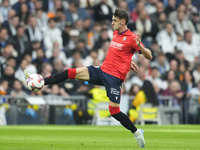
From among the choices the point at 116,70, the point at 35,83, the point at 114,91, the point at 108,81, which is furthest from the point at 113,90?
the point at 35,83

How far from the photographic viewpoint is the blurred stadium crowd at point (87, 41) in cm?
1681

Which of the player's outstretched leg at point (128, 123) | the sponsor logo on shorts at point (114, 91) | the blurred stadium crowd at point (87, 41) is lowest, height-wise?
the player's outstretched leg at point (128, 123)

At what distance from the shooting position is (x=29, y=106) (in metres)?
15.5

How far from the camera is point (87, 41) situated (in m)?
18.9

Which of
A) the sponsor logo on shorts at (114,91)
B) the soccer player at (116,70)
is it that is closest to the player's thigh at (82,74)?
the soccer player at (116,70)

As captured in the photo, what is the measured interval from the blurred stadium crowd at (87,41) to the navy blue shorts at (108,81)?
8.58 m

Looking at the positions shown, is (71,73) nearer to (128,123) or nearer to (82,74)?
(82,74)

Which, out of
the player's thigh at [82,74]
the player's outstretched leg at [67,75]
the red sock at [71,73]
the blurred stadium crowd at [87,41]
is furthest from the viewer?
the blurred stadium crowd at [87,41]

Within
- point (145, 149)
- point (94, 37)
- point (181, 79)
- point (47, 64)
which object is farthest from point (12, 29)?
point (145, 149)

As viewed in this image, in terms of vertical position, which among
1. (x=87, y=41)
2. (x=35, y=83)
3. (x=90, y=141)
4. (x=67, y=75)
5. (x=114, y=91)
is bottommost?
(x=90, y=141)

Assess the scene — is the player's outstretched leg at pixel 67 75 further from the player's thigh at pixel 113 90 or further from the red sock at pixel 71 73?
the player's thigh at pixel 113 90

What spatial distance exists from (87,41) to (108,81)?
36.9 feet

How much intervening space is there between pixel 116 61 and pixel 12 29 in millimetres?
10529

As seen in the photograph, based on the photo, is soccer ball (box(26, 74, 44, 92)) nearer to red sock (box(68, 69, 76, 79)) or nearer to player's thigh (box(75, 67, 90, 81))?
red sock (box(68, 69, 76, 79))
